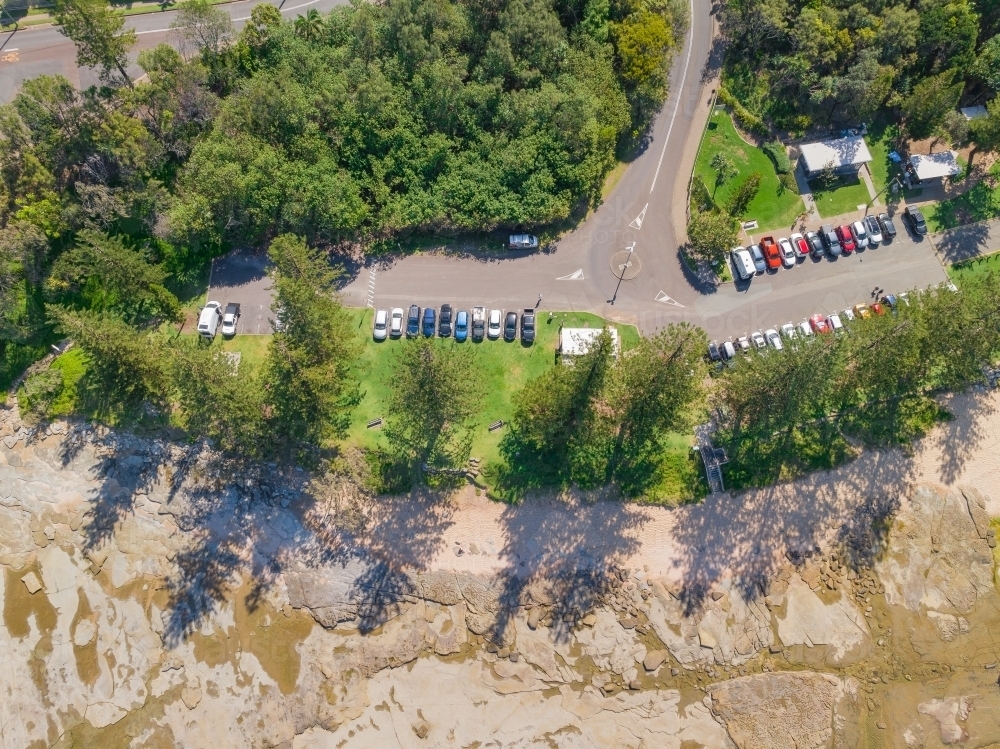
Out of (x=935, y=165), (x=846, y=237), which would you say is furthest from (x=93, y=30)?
(x=935, y=165)

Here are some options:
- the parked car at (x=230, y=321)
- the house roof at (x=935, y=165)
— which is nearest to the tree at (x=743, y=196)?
the house roof at (x=935, y=165)

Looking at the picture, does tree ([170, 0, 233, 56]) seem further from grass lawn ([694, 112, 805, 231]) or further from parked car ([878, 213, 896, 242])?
parked car ([878, 213, 896, 242])

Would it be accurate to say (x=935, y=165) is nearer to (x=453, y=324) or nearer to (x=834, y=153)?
(x=834, y=153)

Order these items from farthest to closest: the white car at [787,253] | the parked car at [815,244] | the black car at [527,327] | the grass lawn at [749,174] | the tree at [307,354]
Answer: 1. the grass lawn at [749,174]
2. the parked car at [815,244]
3. the white car at [787,253]
4. the black car at [527,327]
5. the tree at [307,354]

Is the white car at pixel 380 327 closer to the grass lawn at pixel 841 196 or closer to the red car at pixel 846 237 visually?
the grass lawn at pixel 841 196

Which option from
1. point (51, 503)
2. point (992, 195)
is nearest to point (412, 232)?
point (51, 503)

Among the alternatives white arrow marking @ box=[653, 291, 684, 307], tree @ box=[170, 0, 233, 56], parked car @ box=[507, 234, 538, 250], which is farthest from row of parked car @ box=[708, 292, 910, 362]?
tree @ box=[170, 0, 233, 56]
